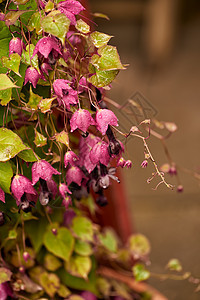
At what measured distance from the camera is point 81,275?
705 mm

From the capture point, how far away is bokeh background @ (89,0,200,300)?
5.16 feet

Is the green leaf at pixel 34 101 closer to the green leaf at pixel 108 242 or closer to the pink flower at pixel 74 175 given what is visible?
the pink flower at pixel 74 175

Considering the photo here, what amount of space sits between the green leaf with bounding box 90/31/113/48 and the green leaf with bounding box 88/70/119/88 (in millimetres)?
28

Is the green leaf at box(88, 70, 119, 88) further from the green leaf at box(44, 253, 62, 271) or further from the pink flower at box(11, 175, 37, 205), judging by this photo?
the green leaf at box(44, 253, 62, 271)

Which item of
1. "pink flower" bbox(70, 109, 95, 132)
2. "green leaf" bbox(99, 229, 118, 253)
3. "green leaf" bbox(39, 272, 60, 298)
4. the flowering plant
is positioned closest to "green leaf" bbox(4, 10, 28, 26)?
the flowering plant

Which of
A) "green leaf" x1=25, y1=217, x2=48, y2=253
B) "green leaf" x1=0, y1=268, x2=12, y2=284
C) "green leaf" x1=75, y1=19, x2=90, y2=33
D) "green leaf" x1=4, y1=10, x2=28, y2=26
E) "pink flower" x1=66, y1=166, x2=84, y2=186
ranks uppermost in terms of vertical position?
"green leaf" x1=4, y1=10, x2=28, y2=26

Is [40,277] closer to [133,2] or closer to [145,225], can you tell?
[145,225]

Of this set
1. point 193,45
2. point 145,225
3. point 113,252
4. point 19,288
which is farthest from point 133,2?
point 19,288

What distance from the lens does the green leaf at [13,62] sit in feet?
1.40

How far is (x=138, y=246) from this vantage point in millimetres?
914

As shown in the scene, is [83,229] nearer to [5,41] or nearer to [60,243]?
[60,243]

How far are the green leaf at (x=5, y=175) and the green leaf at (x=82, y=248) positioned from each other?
11.7 inches

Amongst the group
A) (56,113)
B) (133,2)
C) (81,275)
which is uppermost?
(56,113)

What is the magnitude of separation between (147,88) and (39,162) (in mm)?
2603
